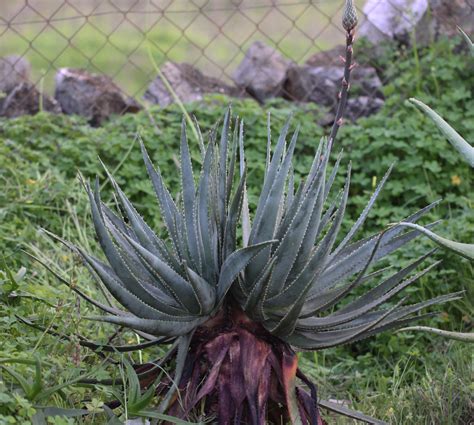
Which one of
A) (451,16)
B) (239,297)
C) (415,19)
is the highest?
(451,16)

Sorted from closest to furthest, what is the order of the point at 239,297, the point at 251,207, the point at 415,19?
1. the point at 239,297
2. the point at 251,207
3. the point at 415,19

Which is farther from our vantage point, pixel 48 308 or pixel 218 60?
pixel 218 60

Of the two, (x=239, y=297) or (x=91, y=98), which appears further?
(x=91, y=98)

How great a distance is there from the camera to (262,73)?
621 cm

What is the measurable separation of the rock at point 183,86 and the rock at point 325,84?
1.24 feet

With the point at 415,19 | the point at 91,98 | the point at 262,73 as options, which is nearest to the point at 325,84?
the point at 262,73

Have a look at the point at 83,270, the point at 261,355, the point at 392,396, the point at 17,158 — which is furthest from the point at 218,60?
the point at 261,355

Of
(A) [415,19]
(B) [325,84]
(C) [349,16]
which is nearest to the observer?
(C) [349,16]

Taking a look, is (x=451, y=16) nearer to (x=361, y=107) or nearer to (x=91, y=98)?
(x=361, y=107)

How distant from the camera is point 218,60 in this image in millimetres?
9414

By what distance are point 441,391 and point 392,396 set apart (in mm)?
207

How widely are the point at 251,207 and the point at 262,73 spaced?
1.56 meters

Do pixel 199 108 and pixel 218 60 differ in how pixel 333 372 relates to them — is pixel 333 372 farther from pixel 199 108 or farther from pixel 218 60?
pixel 218 60

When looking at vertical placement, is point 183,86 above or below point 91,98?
above
